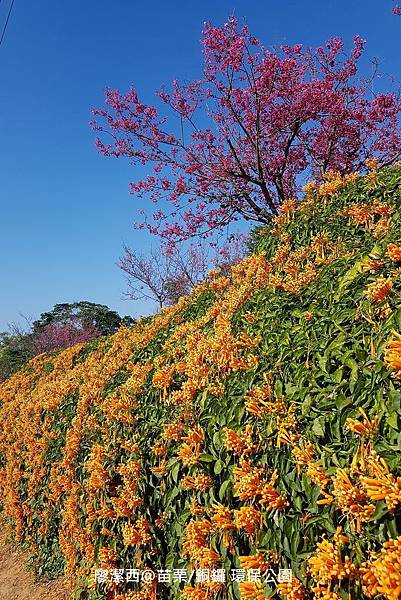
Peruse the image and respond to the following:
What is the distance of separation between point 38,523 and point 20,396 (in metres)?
2.24

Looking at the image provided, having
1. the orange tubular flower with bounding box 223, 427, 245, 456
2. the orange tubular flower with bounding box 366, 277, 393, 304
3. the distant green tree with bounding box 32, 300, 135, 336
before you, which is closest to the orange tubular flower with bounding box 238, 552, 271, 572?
the orange tubular flower with bounding box 223, 427, 245, 456

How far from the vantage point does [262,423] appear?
5.57ft

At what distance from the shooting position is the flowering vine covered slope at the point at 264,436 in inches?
49.3

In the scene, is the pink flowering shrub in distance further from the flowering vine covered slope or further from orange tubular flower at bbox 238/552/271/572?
orange tubular flower at bbox 238/552/271/572

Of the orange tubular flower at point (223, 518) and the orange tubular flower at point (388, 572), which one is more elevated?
the orange tubular flower at point (223, 518)

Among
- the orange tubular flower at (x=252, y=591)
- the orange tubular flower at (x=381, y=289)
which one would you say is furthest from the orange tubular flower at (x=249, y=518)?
the orange tubular flower at (x=381, y=289)

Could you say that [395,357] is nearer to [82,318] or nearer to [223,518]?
[223,518]

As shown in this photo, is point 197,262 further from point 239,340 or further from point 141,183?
point 239,340

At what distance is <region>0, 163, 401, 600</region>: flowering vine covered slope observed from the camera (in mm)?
1252

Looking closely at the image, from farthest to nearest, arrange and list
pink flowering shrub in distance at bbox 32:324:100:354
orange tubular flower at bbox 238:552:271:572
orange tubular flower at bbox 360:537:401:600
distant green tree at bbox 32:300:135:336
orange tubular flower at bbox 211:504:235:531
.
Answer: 1. distant green tree at bbox 32:300:135:336
2. pink flowering shrub in distance at bbox 32:324:100:354
3. orange tubular flower at bbox 211:504:235:531
4. orange tubular flower at bbox 238:552:271:572
5. orange tubular flower at bbox 360:537:401:600

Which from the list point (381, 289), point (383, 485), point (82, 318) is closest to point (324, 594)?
point (383, 485)

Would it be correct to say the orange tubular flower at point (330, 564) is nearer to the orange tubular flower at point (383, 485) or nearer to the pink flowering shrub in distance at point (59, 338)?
the orange tubular flower at point (383, 485)

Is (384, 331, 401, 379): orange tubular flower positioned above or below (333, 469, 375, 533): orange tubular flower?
above

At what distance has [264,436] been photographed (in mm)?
1649
